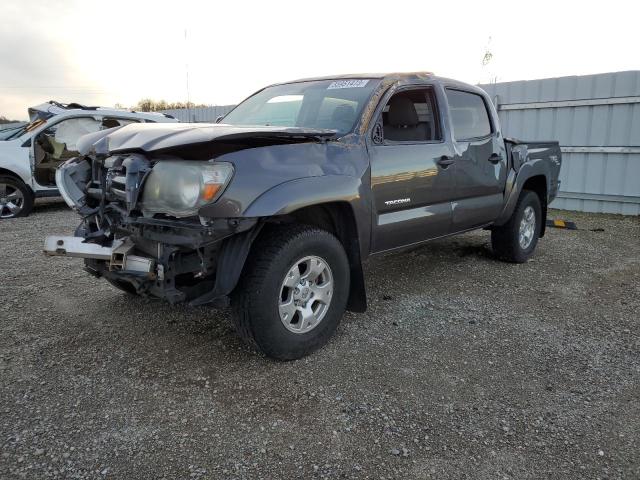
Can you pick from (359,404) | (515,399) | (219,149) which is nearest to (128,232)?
(219,149)

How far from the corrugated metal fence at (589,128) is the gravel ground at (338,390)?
549 cm

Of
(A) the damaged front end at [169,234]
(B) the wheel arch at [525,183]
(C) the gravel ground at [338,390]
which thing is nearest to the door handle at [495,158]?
(B) the wheel arch at [525,183]

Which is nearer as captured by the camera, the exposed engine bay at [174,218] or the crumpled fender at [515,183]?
the exposed engine bay at [174,218]

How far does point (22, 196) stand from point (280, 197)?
7.39 metres


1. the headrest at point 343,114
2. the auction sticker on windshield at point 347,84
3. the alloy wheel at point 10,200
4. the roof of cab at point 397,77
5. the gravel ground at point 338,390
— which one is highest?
the roof of cab at point 397,77

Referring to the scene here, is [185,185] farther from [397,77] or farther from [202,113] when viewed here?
[202,113]

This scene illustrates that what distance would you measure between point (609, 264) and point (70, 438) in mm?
5890

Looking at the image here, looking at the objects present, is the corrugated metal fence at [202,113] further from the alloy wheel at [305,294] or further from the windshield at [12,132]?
the alloy wheel at [305,294]

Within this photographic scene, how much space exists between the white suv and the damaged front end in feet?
19.2

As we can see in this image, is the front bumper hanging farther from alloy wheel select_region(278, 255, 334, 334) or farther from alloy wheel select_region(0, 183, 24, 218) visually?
alloy wheel select_region(0, 183, 24, 218)

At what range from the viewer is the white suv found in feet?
27.5

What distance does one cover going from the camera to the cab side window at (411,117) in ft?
13.2

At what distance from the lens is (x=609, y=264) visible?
600 cm

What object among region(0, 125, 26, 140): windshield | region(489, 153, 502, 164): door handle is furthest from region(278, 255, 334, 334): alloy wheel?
region(0, 125, 26, 140): windshield
